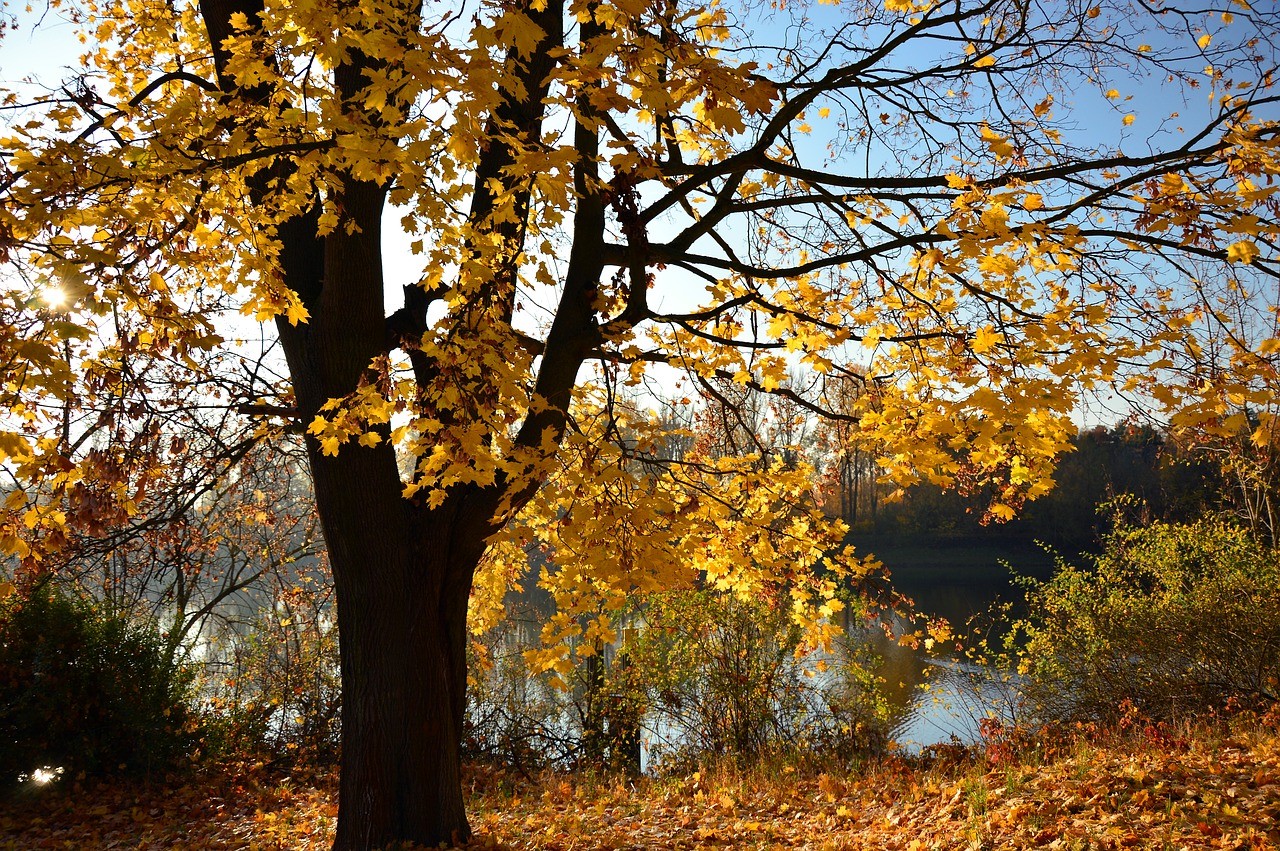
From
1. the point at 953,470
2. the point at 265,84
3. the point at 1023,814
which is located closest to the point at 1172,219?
the point at 953,470

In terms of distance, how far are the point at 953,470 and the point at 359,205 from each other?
3.56 meters

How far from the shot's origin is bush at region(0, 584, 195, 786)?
24.0 ft

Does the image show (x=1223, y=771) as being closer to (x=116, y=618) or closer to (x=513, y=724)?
(x=513, y=724)

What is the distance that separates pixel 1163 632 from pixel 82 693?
440 inches

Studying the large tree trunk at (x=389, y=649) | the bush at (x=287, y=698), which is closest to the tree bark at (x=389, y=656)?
the large tree trunk at (x=389, y=649)

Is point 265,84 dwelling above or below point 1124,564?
above

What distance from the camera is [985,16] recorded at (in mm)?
4980

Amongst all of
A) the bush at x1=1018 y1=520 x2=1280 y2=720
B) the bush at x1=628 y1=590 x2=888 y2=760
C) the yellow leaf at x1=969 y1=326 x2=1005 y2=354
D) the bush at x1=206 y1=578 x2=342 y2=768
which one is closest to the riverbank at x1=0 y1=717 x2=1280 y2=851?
the bush at x1=206 y1=578 x2=342 y2=768

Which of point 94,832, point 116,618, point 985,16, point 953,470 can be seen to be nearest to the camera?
point 953,470

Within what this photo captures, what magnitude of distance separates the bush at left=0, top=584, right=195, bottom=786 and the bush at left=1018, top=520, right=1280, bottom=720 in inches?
381

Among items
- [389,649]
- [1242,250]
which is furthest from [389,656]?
[1242,250]

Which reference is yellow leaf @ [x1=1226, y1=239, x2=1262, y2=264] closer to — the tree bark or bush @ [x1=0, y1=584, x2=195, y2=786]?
the tree bark

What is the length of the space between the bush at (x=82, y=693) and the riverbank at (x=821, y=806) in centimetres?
34

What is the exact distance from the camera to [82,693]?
762 centimetres
